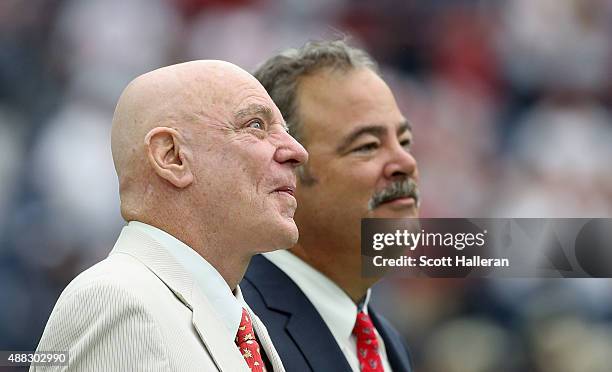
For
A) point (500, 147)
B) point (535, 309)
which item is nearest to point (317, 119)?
point (535, 309)

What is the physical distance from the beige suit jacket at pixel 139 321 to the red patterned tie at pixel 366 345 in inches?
32.2

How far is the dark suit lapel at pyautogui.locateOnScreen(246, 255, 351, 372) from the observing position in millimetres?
2449

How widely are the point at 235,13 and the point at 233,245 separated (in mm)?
3939

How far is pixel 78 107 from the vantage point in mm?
5070

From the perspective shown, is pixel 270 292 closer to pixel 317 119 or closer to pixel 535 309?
pixel 317 119

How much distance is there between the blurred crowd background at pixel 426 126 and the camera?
4.70 m

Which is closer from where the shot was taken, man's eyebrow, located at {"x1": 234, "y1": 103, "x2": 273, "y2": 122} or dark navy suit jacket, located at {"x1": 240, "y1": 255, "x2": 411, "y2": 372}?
man's eyebrow, located at {"x1": 234, "y1": 103, "x2": 273, "y2": 122}

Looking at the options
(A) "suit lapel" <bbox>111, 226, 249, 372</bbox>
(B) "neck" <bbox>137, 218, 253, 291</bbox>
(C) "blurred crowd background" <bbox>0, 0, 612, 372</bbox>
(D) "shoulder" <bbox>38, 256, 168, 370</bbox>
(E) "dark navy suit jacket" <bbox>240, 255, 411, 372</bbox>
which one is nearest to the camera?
(D) "shoulder" <bbox>38, 256, 168, 370</bbox>

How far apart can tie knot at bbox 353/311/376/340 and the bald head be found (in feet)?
2.96

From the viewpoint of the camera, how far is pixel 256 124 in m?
2.02

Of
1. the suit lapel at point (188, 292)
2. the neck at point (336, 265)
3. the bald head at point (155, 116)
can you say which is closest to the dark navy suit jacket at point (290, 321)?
the neck at point (336, 265)

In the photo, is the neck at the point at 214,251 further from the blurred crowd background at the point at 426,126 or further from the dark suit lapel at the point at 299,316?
the blurred crowd background at the point at 426,126

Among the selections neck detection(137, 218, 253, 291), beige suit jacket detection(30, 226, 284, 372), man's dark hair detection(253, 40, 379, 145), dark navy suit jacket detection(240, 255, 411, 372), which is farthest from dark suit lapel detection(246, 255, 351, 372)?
beige suit jacket detection(30, 226, 284, 372)

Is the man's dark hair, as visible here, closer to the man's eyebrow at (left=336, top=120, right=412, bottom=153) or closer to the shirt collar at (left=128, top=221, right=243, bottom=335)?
the man's eyebrow at (left=336, top=120, right=412, bottom=153)
